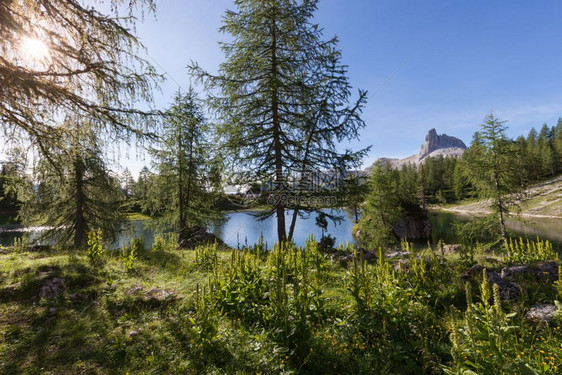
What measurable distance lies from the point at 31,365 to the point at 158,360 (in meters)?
1.85

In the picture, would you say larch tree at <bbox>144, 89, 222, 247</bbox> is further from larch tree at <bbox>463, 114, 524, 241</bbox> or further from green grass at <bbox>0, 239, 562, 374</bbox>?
larch tree at <bbox>463, 114, 524, 241</bbox>

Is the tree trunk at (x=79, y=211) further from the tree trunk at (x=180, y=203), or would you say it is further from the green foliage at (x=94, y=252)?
the green foliage at (x=94, y=252)

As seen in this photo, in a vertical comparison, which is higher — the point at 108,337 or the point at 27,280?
the point at 27,280

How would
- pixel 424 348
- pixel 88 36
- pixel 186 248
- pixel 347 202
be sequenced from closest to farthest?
pixel 424 348 < pixel 88 36 < pixel 347 202 < pixel 186 248

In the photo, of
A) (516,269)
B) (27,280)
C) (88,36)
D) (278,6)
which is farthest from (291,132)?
(27,280)

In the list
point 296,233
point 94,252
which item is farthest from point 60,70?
point 296,233

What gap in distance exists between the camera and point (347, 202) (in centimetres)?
984

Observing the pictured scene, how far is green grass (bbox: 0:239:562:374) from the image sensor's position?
10.5ft

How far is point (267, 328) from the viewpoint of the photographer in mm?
4191

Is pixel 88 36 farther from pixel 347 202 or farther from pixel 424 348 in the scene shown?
pixel 347 202

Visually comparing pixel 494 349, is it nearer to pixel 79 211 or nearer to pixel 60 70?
pixel 60 70

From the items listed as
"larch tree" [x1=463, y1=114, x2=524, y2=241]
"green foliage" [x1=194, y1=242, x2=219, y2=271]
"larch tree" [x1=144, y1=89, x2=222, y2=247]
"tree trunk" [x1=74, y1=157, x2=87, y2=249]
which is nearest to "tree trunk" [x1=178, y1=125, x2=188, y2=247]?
"larch tree" [x1=144, y1=89, x2=222, y2=247]

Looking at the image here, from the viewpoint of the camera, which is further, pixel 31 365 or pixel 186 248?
pixel 186 248

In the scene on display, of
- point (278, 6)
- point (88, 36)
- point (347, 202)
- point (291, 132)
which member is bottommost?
point (347, 202)
